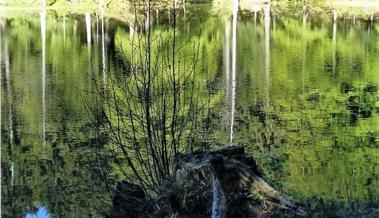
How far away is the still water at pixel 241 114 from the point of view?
12008 millimetres

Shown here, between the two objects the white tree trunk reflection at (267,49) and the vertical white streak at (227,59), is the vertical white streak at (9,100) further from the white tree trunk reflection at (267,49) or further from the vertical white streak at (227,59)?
the white tree trunk reflection at (267,49)

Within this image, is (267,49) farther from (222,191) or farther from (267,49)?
(222,191)

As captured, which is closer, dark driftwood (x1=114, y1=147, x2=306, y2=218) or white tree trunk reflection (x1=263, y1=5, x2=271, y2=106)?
dark driftwood (x1=114, y1=147, x2=306, y2=218)

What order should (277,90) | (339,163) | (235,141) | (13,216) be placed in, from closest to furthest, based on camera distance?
(13,216), (339,163), (235,141), (277,90)

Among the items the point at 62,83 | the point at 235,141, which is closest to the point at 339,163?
the point at 235,141

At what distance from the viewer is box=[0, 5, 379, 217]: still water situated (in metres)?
12.0

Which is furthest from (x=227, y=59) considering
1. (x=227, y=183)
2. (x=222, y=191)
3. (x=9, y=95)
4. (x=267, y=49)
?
(x=222, y=191)

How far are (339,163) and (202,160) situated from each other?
26.4ft

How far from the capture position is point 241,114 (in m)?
18.7

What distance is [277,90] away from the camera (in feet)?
73.6

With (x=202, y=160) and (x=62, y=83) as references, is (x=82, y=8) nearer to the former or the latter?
(x=62, y=83)

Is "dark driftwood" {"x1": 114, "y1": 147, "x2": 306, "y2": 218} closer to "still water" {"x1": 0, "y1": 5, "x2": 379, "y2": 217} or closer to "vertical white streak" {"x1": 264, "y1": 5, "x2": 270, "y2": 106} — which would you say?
"still water" {"x1": 0, "y1": 5, "x2": 379, "y2": 217}

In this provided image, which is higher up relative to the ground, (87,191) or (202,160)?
(202,160)

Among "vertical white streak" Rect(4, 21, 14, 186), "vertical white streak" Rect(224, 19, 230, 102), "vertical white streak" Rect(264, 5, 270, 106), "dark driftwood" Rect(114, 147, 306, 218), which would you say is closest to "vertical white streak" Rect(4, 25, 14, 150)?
"vertical white streak" Rect(4, 21, 14, 186)
